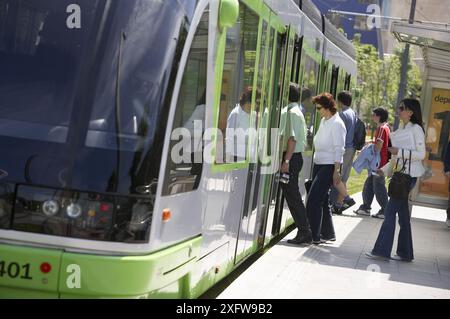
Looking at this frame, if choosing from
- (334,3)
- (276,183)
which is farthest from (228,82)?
(334,3)

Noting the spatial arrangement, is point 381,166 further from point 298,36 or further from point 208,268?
point 208,268

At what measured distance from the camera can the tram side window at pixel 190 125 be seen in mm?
5734

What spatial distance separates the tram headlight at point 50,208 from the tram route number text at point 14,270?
12.9 inches

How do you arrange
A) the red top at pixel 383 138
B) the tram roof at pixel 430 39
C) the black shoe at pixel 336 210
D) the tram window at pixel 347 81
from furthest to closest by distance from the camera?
the tram window at pixel 347 81 → the black shoe at pixel 336 210 → the red top at pixel 383 138 → the tram roof at pixel 430 39

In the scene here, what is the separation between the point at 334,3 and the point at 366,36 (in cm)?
3398

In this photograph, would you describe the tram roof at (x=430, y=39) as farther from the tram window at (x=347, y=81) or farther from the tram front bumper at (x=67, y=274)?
the tram front bumper at (x=67, y=274)

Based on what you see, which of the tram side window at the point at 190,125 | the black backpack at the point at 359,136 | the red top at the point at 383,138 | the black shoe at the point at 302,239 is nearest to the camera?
the tram side window at the point at 190,125

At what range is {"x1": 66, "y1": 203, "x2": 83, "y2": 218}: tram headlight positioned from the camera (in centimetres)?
527

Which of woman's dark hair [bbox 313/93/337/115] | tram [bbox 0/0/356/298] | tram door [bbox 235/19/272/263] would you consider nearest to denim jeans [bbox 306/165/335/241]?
woman's dark hair [bbox 313/93/337/115]

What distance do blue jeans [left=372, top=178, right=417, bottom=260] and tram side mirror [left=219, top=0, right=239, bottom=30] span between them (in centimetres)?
453

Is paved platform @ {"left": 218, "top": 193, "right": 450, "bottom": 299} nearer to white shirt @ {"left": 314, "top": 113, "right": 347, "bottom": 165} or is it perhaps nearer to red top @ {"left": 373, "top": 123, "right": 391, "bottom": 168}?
white shirt @ {"left": 314, "top": 113, "right": 347, "bottom": 165}

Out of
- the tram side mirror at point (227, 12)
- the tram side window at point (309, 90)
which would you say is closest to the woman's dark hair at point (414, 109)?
the tram side window at point (309, 90)

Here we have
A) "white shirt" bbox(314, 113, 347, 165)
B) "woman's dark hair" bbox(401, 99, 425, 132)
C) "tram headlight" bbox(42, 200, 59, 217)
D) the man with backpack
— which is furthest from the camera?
the man with backpack
